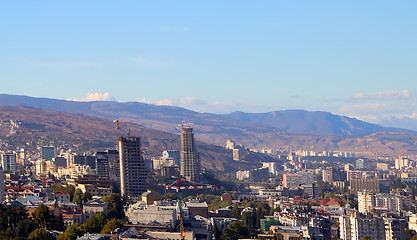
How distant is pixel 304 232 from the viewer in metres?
92.9

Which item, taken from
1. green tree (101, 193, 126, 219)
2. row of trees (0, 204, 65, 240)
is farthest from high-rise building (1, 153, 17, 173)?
row of trees (0, 204, 65, 240)

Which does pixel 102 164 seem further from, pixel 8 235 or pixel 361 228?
pixel 8 235

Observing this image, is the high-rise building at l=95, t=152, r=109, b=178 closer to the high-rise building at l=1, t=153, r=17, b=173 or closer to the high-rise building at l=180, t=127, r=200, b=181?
the high-rise building at l=1, t=153, r=17, b=173

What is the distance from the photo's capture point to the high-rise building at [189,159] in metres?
185

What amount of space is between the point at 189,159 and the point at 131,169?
202 feet

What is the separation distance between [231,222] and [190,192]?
6788cm

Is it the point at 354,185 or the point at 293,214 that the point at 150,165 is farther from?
the point at 293,214

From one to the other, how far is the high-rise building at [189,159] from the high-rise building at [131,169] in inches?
1967

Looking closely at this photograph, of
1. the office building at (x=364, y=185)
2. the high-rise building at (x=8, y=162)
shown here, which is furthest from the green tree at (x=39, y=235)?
the office building at (x=364, y=185)

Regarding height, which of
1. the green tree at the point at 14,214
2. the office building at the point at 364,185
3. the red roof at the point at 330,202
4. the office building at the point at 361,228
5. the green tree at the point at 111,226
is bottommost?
the office building at the point at 364,185

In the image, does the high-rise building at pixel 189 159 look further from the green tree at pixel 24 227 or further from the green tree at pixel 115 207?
the green tree at pixel 24 227

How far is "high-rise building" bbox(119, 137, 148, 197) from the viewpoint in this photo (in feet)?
413

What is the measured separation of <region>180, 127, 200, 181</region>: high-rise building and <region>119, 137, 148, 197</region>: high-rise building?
50.0m

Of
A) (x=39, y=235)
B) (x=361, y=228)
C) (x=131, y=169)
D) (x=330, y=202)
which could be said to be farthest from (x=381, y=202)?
(x=39, y=235)
